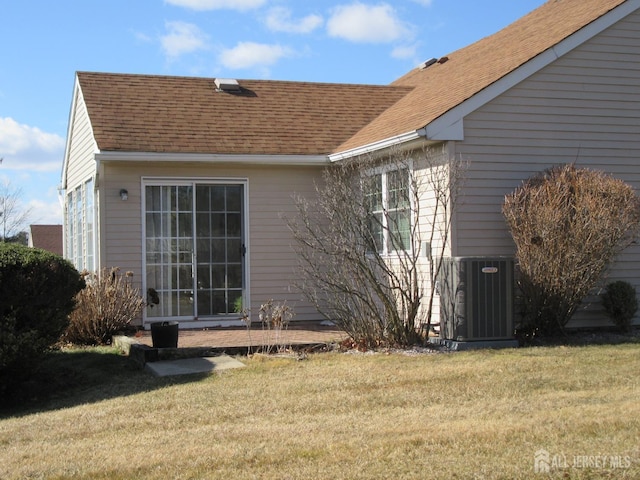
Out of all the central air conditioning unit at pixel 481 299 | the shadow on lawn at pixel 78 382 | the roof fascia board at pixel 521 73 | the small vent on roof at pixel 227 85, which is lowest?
the shadow on lawn at pixel 78 382

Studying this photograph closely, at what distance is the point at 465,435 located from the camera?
5.83 meters

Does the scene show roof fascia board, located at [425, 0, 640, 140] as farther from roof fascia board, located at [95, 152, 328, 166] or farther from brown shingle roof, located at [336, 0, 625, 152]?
roof fascia board, located at [95, 152, 328, 166]

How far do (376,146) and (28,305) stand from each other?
5.54m

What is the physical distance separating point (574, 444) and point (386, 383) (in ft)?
8.72

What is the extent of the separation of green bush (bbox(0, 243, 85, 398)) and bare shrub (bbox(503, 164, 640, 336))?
19.3 feet

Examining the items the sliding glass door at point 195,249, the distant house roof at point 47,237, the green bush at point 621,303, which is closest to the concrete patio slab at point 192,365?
the sliding glass door at point 195,249

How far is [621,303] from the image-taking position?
11.3 metres

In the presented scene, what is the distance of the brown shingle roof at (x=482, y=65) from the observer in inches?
450

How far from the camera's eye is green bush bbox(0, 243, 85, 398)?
873 centimetres

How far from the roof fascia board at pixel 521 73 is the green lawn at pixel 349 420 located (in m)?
3.13

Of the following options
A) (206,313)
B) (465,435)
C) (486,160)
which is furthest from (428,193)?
(465,435)

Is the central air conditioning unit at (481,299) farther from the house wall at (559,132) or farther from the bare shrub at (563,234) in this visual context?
the house wall at (559,132)

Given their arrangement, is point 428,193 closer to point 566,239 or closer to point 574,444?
point 566,239

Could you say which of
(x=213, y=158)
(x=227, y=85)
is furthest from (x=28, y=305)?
(x=227, y=85)
